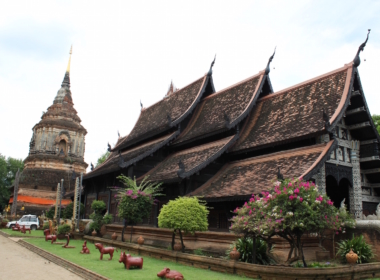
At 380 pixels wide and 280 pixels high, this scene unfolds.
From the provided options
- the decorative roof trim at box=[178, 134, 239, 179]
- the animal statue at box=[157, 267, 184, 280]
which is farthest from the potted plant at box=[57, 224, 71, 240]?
the animal statue at box=[157, 267, 184, 280]

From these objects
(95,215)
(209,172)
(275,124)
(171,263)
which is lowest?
(171,263)

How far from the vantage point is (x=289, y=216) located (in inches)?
350

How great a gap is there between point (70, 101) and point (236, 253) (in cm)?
4648

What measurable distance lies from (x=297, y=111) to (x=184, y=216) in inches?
291

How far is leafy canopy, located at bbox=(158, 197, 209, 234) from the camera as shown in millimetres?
12648

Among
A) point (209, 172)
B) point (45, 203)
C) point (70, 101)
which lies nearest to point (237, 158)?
point (209, 172)

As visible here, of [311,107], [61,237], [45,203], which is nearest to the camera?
[311,107]

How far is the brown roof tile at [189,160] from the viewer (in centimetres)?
1608

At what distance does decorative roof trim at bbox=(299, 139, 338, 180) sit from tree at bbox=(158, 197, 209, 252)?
12.2 feet

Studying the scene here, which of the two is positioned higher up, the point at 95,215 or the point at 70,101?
the point at 70,101

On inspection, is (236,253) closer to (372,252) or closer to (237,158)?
(372,252)

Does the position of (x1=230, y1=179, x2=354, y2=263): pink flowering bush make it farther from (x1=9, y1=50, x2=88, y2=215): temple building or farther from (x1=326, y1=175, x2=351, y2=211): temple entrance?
(x1=9, y1=50, x2=88, y2=215): temple building

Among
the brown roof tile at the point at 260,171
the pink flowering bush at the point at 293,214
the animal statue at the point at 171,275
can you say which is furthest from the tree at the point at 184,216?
the animal statue at the point at 171,275

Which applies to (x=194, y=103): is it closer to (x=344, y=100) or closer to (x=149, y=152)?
(x=149, y=152)
